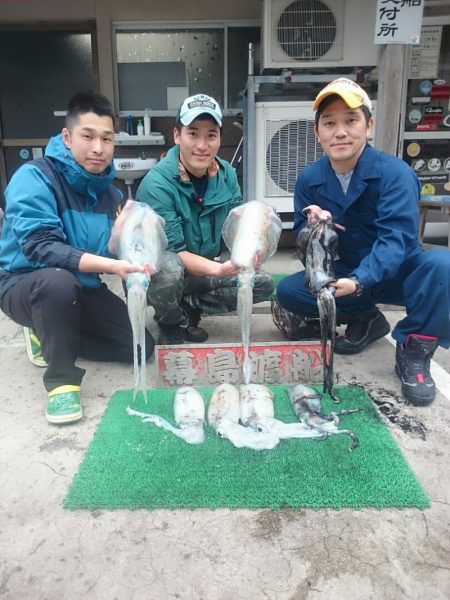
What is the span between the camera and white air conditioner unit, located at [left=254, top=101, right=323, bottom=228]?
561cm

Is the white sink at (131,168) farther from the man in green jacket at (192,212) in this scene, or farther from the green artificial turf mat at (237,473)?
the green artificial turf mat at (237,473)

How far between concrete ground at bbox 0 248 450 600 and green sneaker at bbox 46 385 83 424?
0.20 metres

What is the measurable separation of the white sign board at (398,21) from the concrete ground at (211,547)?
10.6 ft

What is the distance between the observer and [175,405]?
8.39 ft

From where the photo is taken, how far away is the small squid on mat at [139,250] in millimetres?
2252

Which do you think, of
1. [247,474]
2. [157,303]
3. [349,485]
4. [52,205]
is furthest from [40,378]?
[349,485]

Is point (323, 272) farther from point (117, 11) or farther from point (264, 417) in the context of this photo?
point (117, 11)

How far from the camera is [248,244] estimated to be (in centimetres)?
255

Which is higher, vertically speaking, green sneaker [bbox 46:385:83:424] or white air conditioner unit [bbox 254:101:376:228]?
white air conditioner unit [bbox 254:101:376:228]

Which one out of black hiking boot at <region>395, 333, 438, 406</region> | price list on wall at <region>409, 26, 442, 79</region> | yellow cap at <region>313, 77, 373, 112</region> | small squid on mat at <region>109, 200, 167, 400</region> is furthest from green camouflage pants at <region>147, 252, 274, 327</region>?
price list on wall at <region>409, 26, 442, 79</region>

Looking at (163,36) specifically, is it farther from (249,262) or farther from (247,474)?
(247,474)

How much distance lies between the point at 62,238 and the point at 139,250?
47cm

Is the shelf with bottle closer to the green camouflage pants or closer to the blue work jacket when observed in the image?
the green camouflage pants

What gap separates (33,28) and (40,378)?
569 cm
